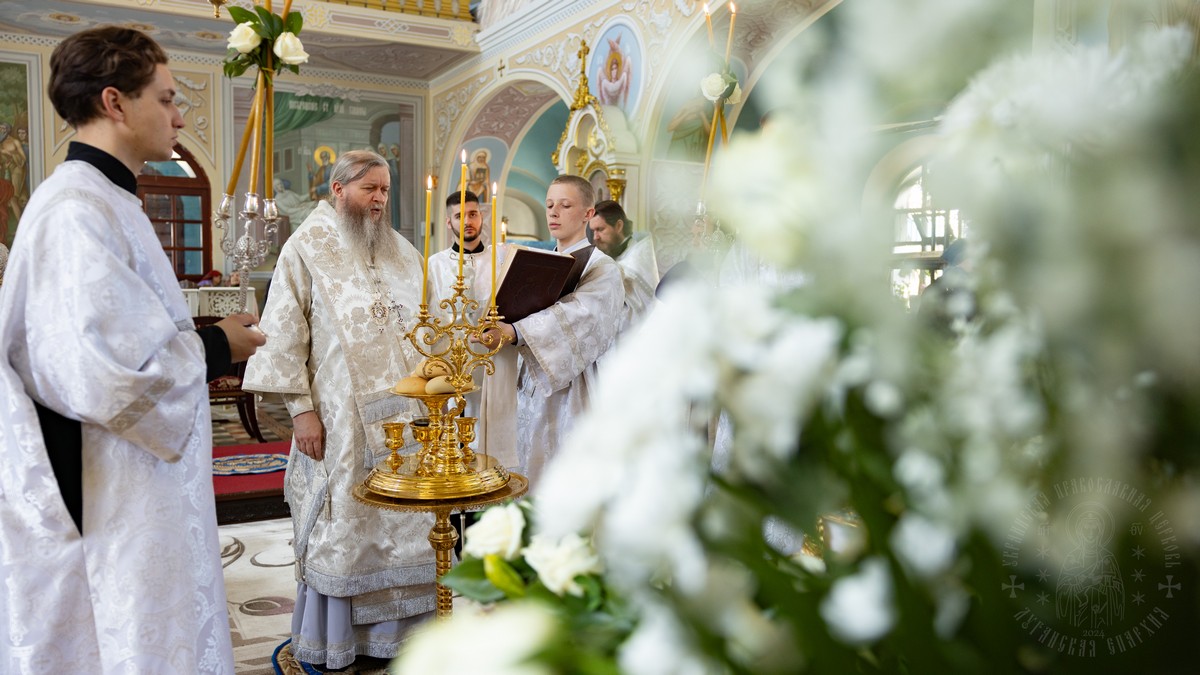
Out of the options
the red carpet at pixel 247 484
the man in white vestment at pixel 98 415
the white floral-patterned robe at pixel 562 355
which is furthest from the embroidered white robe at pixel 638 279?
the red carpet at pixel 247 484

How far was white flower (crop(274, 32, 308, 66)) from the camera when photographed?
7.55 feet

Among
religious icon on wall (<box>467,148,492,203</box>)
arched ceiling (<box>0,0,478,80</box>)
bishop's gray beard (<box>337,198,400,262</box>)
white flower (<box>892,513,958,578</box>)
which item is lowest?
white flower (<box>892,513,958,578</box>)

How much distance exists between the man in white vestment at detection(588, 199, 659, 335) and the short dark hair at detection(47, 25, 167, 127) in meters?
2.13

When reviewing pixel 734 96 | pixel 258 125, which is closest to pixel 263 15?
pixel 258 125

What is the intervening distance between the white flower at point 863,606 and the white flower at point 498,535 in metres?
0.24

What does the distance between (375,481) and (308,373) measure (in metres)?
0.91

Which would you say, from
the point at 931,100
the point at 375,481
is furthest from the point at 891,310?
the point at 375,481

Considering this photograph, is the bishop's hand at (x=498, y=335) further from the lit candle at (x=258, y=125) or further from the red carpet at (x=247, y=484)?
the red carpet at (x=247, y=484)

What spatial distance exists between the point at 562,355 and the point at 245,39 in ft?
5.03

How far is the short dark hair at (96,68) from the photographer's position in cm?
192

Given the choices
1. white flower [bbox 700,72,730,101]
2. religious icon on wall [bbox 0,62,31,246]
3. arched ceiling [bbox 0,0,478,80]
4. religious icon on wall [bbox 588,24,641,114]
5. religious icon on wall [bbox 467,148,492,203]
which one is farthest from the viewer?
religious icon on wall [bbox 467,148,492,203]

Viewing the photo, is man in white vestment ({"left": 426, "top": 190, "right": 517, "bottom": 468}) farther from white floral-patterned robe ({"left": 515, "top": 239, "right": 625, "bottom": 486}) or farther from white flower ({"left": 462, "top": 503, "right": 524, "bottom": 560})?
white flower ({"left": 462, "top": 503, "right": 524, "bottom": 560})

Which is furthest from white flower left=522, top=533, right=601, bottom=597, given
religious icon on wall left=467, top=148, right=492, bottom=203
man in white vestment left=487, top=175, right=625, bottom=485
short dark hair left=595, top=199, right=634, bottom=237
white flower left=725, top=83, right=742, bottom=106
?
religious icon on wall left=467, top=148, right=492, bottom=203

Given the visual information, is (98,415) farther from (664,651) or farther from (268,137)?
(664,651)
